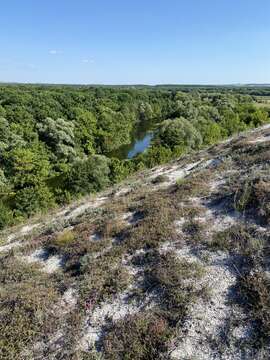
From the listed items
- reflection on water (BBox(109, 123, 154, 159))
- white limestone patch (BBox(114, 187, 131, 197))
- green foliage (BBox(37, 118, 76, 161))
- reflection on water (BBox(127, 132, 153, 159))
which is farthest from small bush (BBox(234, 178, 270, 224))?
reflection on water (BBox(127, 132, 153, 159))

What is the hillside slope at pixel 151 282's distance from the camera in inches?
217

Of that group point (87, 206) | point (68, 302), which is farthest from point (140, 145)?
point (68, 302)

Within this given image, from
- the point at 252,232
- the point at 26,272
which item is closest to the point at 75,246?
the point at 26,272

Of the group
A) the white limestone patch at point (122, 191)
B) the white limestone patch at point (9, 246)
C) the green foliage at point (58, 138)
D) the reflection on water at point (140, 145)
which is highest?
the white limestone patch at point (122, 191)

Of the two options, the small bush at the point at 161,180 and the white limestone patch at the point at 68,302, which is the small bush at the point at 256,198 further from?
the small bush at the point at 161,180

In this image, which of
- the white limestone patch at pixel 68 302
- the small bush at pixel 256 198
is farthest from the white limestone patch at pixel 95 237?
the small bush at pixel 256 198

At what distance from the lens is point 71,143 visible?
5553 centimetres

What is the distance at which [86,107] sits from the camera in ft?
266

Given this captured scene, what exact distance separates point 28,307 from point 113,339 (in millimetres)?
2013

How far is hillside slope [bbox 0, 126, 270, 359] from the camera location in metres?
5.50

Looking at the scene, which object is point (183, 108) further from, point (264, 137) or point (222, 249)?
point (222, 249)

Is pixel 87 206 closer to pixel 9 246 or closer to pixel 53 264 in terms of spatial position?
pixel 9 246

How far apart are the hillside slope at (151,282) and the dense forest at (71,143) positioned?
1524 centimetres

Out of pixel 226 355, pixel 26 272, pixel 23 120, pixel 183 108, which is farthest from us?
pixel 183 108
